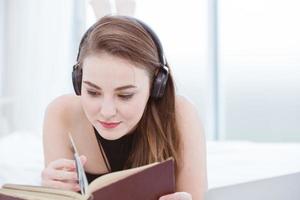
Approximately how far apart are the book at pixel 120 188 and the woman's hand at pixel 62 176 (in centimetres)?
15

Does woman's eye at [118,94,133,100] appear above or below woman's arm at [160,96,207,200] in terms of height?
above

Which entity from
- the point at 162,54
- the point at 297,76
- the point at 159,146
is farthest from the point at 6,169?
the point at 297,76

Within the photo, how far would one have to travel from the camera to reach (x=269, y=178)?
1.20 m

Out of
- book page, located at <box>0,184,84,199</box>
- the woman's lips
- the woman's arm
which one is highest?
the woman's lips

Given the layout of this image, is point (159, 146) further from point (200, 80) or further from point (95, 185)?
point (200, 80)

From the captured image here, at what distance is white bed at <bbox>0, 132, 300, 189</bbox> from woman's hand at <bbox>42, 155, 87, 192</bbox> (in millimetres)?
469

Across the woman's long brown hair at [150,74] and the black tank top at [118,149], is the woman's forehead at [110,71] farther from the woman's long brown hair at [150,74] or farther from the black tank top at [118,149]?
the black tank top at [118,149]

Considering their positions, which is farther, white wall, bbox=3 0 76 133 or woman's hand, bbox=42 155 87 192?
white wall, bbox=3 0 76 133

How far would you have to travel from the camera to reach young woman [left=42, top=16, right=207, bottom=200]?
2.71 ft

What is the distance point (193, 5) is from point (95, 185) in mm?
2236

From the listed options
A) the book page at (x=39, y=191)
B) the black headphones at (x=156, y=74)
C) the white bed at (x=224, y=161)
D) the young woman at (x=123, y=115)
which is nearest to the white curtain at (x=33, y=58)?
the white bed at (x=224, y=161)

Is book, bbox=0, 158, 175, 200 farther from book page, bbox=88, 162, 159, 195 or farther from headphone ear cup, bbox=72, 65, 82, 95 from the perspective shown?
headphone ear cup, bbox=72, 65, 82, 95

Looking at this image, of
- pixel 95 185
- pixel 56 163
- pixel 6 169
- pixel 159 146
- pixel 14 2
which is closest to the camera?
pixel 95 185

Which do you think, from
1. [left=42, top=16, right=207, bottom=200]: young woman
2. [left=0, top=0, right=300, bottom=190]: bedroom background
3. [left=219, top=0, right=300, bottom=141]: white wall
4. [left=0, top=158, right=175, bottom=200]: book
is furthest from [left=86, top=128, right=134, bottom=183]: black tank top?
[left=219, top=0, right=300, bottom=141]: white wall
